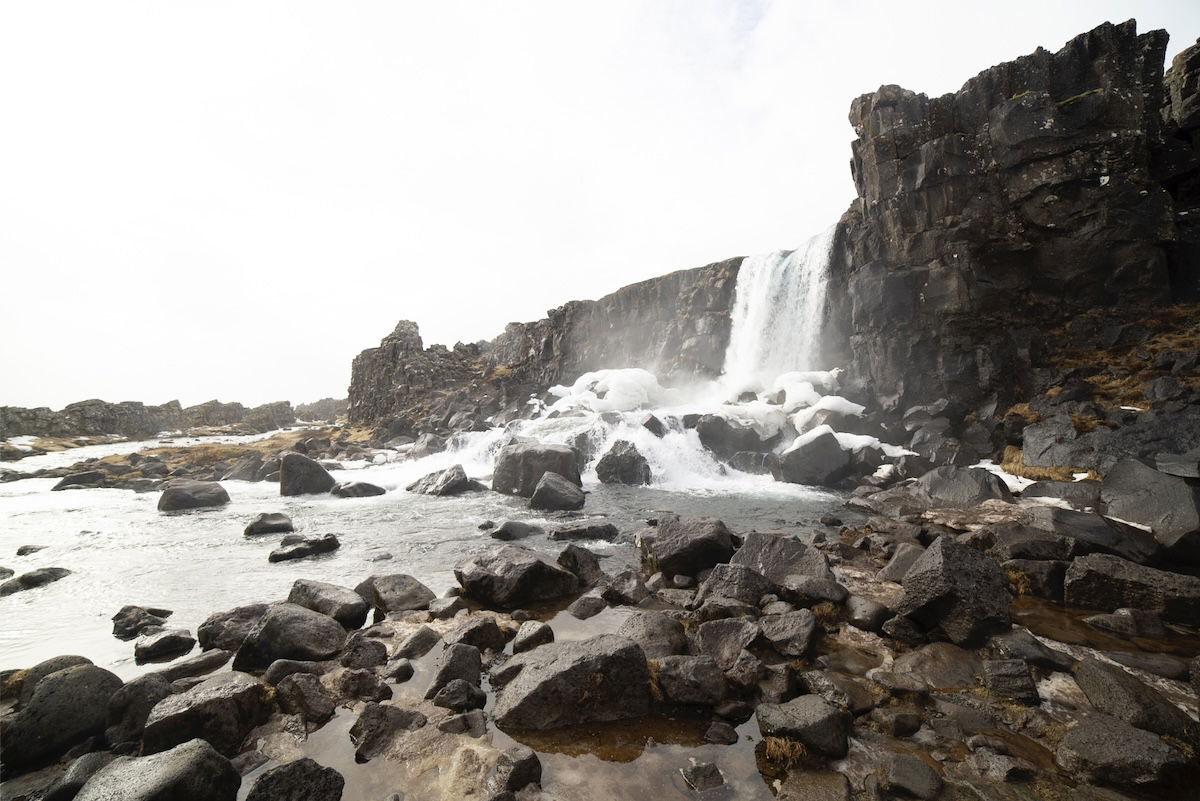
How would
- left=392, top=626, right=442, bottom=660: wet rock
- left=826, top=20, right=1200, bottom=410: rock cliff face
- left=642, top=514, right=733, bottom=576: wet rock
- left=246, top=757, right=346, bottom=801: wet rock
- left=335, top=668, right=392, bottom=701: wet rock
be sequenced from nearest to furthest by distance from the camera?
left=246, top=757, right=346, bottom=801: wet rock < left=335, top=668, right=392, bottom=701: wet rock < left=392, top=626, right=442, bottom=660: wet rock < left=642, top=514, right=733, bottom=576: wet rock < left=826, top=20, right=1200, bottom=410: rock cliff face

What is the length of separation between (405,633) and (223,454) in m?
46.6

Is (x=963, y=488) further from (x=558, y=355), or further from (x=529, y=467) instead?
(x=558, y=355)

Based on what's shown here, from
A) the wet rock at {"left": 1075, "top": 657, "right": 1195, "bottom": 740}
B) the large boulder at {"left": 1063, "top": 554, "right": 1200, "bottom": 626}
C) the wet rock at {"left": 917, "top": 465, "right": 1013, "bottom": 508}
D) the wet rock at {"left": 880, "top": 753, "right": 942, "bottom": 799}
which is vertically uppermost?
the wet rock at {"left": 880, "top": 753, "right": 942, "bottom": 799}

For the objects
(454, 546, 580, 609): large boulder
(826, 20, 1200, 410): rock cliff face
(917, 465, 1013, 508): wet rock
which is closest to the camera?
(454, 546, 580, 609): large boulder

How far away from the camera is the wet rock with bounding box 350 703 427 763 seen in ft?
17.1

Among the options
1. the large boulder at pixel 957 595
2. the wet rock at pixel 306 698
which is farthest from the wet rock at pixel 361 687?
the large boulder at pixel 957 595

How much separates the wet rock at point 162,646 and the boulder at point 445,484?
1521cm

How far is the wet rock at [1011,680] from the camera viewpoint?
5848 mm

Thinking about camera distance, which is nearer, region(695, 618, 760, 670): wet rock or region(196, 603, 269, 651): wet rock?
region(695, 618, 760, 670): wet rock

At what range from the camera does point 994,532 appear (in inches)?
449

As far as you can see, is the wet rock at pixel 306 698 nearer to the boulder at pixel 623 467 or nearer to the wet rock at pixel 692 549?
the wet rock at pixel 692 549

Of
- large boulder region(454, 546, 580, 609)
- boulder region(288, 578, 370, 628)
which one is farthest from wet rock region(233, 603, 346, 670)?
large boulder region(454, 546, 580, 609)

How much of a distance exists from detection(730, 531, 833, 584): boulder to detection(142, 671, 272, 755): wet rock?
7824 millimetres

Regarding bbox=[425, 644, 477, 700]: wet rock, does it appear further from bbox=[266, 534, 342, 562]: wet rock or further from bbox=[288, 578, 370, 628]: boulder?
bbox=[266, 534, 342, 562]: wet rock
